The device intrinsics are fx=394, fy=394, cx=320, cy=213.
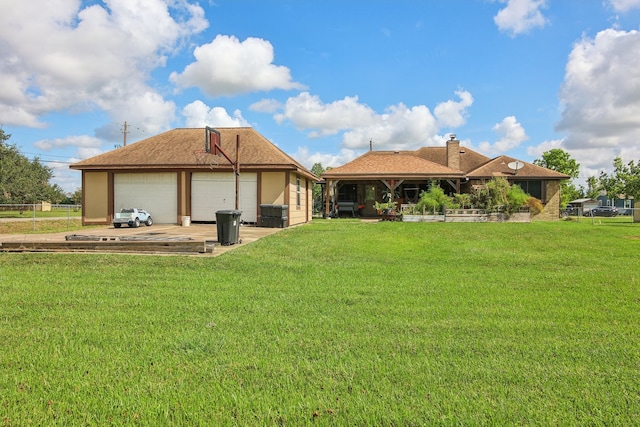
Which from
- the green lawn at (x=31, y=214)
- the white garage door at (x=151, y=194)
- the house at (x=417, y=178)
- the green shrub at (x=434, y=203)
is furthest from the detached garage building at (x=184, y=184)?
the green lawn at (x=31, y=214)

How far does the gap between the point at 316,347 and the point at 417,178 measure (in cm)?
2350

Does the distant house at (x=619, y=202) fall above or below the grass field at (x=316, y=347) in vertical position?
above

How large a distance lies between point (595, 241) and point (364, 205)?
17.4m

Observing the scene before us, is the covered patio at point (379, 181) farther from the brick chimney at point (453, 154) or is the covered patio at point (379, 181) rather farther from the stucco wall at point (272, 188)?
the stucco wall at point (272, 188)

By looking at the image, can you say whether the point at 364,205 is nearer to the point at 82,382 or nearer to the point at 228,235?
the point at 228,235

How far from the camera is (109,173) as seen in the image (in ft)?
66.0

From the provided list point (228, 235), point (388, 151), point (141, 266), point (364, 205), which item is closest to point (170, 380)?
point (141, 266)

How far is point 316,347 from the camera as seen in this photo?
3.63m

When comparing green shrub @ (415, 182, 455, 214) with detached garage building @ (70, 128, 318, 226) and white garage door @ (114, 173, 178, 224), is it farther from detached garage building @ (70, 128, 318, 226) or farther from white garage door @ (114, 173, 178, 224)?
white garage door @ (114, 173, 178, 224)

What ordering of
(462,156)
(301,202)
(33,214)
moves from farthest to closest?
(462,156) → (301,202) → (33,214)

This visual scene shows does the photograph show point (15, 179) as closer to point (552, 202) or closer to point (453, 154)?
point (453, 154)

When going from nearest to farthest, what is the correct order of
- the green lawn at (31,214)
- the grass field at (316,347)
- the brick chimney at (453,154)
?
1. the grass field at (316,347)
2. the brick chimney at (453,154)
3. the green lawn at (31,214)

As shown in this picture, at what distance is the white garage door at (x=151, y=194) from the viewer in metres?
19.9

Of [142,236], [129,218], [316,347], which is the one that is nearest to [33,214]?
[129,218]
